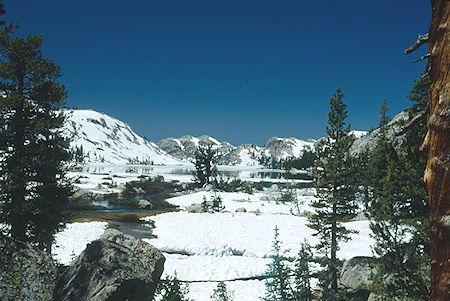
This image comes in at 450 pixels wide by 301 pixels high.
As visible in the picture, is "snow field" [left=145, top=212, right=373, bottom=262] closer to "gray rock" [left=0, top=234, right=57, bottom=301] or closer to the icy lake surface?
the icy lake surface

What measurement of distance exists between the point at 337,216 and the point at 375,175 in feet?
61.9

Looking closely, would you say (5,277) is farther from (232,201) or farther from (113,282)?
(232,201)

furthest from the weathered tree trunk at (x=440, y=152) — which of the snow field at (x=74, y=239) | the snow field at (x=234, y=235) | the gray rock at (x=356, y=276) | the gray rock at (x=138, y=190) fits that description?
the gray rock at (x=138, y=190)

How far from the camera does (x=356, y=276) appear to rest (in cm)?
1571

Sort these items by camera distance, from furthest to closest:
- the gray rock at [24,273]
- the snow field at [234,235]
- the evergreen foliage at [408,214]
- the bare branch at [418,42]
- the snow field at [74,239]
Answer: the snow field at [234,235], the snow field at [74,239], the evergreen foliage at [408,214], the gray rock at [24,273], the bare branch at [418,42]

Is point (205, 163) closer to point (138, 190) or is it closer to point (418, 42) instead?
point (138, 190)

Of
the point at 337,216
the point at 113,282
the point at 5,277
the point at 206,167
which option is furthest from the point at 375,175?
the point at 206,167

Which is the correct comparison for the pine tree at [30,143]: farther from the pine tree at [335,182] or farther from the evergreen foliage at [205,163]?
the evergreen foliage at [205,163]

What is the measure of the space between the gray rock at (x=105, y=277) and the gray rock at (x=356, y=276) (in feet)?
39.2

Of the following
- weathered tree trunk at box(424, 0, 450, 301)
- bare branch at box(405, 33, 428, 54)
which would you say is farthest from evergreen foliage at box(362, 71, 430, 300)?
weathered tree trunk at box(424, 0, 450, 301)

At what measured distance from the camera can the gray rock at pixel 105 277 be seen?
8094 mm

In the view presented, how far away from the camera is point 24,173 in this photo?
12.6 m

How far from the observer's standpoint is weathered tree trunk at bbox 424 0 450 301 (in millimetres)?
2686

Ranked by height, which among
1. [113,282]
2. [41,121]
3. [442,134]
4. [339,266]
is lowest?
[339,266]
